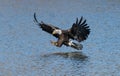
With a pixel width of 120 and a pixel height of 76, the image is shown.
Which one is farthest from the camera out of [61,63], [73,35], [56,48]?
[56,48]

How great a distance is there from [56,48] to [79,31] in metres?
0.67

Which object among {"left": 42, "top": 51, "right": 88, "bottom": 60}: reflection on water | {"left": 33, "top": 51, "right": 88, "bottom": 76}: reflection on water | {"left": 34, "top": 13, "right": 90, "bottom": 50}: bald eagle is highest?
{"left": 34, "top": 13, "right": 90, "bottom": 50}: bald eagle

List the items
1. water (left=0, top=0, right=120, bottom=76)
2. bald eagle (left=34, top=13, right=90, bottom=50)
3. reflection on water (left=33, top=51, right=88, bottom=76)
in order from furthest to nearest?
bald eagle (left=34, top=13, right=90, bottom=50), water (left=0, top=0, right=120, bottom=76), reflection on water (left=33, top=51, right=88, bottom=76)

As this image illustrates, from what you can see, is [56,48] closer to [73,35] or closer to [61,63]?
[73,35]

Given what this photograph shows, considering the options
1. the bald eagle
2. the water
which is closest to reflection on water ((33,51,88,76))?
the water

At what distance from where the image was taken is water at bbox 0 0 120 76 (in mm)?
10062

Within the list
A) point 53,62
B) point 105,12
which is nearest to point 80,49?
point 53,62

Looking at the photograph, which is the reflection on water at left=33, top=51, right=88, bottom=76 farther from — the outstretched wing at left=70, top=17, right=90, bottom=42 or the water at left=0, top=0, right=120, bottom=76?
the outstretched wing at left=70, top=17, right=90, bottom=42

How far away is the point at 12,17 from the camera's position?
18.2 m

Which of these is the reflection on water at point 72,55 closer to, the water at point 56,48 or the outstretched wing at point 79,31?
the water at point 56,48

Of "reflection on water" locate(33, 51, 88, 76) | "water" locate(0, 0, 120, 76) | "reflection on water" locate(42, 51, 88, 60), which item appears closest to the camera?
"reflection on water" locate(33, 51, 88, 76)

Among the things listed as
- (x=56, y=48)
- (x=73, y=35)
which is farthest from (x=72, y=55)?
(x=56, y=48)

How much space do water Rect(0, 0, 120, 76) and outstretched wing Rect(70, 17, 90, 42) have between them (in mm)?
267

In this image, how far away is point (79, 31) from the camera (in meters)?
11.8
